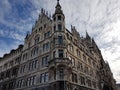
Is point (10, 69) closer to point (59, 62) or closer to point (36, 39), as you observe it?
point (36, 39)

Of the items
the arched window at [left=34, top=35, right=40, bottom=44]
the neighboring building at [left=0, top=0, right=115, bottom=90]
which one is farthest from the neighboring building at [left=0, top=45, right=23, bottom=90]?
the arched window at [left=34, top=35, right=40, bottom=44]

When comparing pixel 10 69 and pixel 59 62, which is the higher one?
pixel 10 69

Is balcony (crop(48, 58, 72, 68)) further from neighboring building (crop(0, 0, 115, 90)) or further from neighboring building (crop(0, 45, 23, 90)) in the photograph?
neighboring building (crop(0, 45, 23, 90))

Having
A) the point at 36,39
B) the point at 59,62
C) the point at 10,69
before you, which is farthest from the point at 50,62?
the point at 10,69

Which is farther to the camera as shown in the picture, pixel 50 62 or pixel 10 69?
pixel 10 69

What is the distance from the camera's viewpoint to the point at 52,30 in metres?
37.0

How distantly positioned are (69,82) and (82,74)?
9282 millimetres

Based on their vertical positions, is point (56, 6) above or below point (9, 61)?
above

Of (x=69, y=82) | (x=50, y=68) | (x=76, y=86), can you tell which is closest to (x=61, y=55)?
(x=50, y=68)

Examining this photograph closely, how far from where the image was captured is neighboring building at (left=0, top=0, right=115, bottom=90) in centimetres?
3110

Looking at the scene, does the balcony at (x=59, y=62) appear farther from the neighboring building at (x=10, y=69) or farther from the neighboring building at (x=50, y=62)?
the neighboring building at (x=10, y=69)

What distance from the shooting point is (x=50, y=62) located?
32250 millimetres

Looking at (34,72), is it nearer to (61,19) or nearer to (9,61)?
(61,19)

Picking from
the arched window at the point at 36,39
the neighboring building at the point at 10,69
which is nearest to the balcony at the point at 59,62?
the arched window at the point at 36,39
